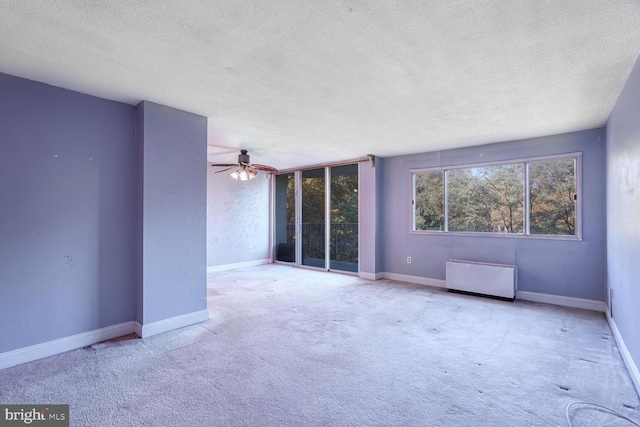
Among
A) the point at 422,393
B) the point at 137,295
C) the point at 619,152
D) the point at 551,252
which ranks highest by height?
the point at 619,152

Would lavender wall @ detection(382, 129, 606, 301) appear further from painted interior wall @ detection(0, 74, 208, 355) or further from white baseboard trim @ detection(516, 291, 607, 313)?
painted interior wall @ detection(0, 74, 208, 355)

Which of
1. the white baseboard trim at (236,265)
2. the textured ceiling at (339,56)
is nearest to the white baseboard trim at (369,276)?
the white baseboard trim at (236,265)

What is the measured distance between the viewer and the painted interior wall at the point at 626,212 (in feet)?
6.91

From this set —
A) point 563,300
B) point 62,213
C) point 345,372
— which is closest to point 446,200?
point 563,300

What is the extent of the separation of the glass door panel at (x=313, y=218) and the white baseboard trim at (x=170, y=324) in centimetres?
348

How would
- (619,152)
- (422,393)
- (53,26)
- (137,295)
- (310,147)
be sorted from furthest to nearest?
1. (310,147)
2. (137,295)
3. (619,152)
4. (422,393)
5. (53,26)

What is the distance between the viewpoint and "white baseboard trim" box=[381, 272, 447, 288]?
4988 millimetres

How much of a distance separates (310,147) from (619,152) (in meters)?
3.51

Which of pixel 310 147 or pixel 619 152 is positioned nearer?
pixel 619 152

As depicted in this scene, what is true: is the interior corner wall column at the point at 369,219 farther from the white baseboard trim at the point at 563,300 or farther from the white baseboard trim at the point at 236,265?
the white baseboard trim at the point at 236,265

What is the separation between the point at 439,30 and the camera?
1.78 meters

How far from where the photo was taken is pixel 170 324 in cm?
312

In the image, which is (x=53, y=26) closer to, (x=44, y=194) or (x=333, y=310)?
(x=44, y=194)

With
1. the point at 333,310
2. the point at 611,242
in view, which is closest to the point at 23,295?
the point at 333,310
